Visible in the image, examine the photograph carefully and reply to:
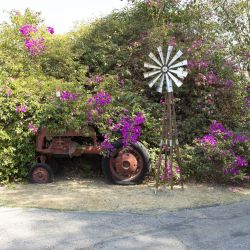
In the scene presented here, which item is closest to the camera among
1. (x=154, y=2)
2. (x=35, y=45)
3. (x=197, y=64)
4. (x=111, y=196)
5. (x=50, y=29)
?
(x=111, y=196)

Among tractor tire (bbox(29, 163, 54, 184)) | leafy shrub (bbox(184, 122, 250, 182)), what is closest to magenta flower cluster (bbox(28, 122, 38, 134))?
tractor tire (bbox(29, 163, 54, 184))

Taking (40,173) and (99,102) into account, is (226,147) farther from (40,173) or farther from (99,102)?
(40,173)

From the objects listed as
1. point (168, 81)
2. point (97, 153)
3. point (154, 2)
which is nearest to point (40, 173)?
point (97, 153)

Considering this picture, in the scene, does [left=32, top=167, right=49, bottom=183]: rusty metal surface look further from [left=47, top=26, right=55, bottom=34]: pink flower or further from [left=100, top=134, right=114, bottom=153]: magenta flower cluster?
[left=47, top=26, right=55, bottom=34]: pink flower

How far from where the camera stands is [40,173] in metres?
6.91

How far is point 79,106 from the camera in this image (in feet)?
22.7

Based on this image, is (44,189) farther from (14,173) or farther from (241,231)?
(241,231)

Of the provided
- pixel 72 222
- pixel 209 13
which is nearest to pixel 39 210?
pixel 72 222

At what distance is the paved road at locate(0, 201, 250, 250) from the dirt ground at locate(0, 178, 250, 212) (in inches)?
11.5

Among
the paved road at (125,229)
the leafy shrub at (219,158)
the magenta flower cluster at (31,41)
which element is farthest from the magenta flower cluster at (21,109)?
the leafy shrub at (219,158)

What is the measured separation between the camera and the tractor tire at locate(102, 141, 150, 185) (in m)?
6.76

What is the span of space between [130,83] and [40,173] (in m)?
2.83

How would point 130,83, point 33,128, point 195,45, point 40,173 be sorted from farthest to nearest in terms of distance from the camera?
1. point 195,45
2. point 130,83
3. point 40,173
4. point 33,128

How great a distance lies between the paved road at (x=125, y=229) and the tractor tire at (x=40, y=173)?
5.44 ft
